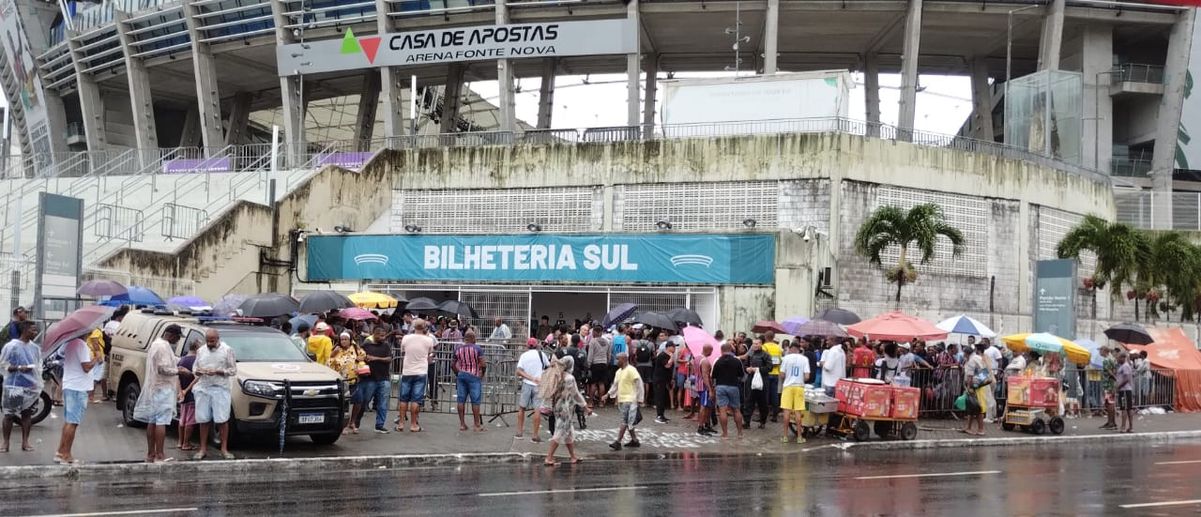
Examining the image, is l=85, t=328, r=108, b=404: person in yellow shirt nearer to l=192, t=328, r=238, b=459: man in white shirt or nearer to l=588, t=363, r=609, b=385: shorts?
l=192, t=328, r=238, b=459: man in white shirt

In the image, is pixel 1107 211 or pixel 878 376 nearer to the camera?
pixel 878 376

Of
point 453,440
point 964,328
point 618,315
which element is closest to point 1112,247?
point 964,328

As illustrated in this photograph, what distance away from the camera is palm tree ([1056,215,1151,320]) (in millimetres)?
32469

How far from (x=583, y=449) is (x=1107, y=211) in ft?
94.4

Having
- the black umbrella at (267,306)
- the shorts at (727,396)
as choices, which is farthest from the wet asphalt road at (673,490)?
the black umbrella at (267,306)

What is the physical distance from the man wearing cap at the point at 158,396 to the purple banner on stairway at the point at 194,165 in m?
29.2

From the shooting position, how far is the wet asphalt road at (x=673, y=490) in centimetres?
1068

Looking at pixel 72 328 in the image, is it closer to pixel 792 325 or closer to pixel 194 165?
pixel 792 325

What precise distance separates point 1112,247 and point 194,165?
3360cm

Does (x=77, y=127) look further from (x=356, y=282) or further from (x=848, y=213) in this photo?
(x=848, y=213)

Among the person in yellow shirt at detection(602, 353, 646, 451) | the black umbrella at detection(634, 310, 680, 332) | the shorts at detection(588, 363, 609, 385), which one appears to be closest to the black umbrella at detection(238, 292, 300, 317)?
the shorts at detection(588, 363, 609, 385)

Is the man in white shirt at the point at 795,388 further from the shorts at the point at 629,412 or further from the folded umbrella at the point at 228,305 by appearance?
the folded umbrella at the point at 228,305

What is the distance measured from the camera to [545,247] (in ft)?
100.0

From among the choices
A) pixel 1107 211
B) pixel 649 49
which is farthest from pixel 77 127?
pixel 1107 211
